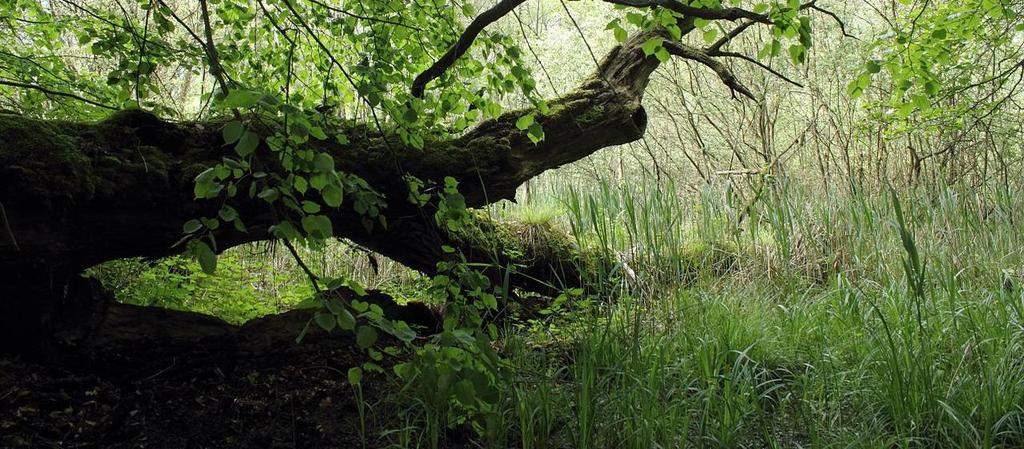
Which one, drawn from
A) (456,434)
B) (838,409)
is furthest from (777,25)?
(456,434)

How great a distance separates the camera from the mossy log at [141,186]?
2.13 m

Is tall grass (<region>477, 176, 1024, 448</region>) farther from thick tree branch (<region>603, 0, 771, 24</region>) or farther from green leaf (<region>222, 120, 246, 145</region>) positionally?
green leaf (<region>222, 120, 246, 145</region>)

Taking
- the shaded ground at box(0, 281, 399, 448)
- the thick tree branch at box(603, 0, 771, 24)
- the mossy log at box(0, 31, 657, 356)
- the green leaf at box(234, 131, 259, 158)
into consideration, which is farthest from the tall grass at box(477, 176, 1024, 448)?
the green leaf at box(234, 131, 259, 158)

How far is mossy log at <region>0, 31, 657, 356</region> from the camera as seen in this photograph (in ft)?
7.00

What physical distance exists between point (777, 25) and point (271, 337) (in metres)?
2.29

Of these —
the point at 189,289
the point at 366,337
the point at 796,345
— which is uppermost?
the point at 189,289

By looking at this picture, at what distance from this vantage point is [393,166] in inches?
111

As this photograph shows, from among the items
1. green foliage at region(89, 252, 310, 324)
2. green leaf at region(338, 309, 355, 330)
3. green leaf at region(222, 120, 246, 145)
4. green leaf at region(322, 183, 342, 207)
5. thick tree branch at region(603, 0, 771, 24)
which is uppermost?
thick tree branch at region(603, 0, 771, 24)

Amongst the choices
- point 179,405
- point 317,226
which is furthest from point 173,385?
point 317,226

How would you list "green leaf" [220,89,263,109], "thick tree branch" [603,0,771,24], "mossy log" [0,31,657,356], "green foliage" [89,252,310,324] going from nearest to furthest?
"green leaf" [220,89,263,109] < "thick tree branch" [603,0,771,24] < "mossy log" [0,31,657,356] < "green foliage" [89,252,310,324]

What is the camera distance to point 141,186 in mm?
2289

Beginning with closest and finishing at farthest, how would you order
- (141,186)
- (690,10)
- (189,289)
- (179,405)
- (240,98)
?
(240,98)
(690,10)
(141,186)
(179,405)
(189,289)

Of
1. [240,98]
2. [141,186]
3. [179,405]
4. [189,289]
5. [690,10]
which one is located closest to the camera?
[240,98]

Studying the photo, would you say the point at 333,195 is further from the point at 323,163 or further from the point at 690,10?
the point at 690,10
